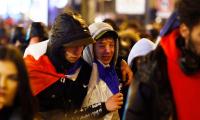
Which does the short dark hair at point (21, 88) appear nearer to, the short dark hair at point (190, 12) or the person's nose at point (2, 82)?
the person's nose at point (2, 82)

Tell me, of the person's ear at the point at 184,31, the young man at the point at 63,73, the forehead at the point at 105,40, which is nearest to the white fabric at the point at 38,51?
the young man at the point at 63,73

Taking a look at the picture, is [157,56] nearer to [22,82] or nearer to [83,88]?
[22,82]

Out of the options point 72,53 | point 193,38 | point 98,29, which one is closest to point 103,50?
point 98,29

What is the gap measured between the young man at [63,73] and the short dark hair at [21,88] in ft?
4.52

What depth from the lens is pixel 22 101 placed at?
2.97 metres

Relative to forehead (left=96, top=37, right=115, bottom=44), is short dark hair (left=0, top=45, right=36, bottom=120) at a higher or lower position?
higher

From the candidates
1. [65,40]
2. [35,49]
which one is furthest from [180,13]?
[35,49]

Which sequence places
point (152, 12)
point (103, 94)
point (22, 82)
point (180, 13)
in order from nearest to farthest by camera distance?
1. point (22, 82)
2. point (180, 13)
3. point (103, 94)
4. point (152, 12)

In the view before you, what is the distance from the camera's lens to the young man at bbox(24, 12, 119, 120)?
4469mm

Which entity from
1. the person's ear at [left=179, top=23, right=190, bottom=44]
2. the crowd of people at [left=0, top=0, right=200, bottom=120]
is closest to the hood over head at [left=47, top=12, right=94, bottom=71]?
the crowd of people at [left=0, top=0, right=200, bottom=120]

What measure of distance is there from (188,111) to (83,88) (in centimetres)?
164

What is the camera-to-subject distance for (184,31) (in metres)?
3.14

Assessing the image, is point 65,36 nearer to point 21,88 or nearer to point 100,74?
point 100,74

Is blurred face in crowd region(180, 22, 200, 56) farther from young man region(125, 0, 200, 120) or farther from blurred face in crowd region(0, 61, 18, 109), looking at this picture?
blurred face in crowd region(0, 61, 18, 109)
